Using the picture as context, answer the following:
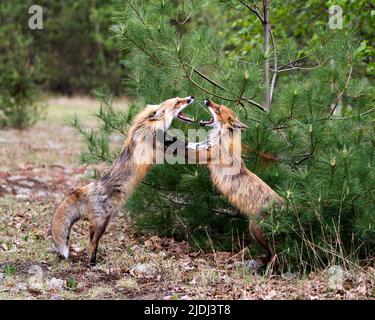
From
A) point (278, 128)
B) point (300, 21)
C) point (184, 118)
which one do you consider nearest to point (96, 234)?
point (184, 118)

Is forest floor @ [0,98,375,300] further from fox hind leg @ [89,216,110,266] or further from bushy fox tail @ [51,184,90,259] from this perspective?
bushy fox tail @ [51,184,90,259]

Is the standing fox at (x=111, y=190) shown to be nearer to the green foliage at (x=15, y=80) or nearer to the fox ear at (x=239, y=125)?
the fox ear at (x=239, y=125)

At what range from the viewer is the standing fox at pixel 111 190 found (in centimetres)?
701

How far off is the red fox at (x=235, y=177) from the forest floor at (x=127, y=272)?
594mm

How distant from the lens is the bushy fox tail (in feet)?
23.0

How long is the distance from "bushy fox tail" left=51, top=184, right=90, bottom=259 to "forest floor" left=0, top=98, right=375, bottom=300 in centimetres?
22

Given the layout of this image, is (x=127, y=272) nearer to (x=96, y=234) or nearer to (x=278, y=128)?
(x=96, y=234)

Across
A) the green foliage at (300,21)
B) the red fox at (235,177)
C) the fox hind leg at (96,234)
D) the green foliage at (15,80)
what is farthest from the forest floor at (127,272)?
the green foliage at (15,80)

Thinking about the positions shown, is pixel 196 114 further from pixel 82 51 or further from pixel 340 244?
pixel 82 51

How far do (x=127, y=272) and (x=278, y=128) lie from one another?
93.9 inches

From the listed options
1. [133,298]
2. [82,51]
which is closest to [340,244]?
[133,298]

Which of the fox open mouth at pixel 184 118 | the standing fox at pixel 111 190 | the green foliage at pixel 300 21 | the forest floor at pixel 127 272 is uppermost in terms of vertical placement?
the green foliage at pixel 300 21

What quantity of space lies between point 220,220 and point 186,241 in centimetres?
65

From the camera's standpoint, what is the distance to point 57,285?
6.19 metres
